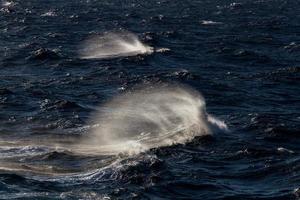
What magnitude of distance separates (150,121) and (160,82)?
1133 centimetres

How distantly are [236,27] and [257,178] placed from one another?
56.8 m

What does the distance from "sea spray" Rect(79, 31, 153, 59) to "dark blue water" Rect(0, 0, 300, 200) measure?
1.47 meters

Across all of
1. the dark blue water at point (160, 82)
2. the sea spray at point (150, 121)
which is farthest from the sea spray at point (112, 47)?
the sea spray at point (150, 121)

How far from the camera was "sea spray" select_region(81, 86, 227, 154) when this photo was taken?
39000mm

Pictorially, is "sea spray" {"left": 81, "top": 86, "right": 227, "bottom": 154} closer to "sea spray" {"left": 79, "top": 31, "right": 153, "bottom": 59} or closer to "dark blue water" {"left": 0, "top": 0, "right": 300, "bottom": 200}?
"dark blue water" {"left": 0, "top": 0, "right": 300, "bottom": 200}

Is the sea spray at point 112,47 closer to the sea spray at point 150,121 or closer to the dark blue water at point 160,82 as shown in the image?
the dark blue water at point 160,82

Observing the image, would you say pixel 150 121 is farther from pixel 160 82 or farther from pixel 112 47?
pixel 112 47

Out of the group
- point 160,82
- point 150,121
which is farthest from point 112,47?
point 150,121

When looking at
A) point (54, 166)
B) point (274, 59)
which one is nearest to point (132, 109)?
point (54, 166)

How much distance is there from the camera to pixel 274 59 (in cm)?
6450

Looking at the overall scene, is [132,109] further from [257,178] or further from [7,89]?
[257,178]

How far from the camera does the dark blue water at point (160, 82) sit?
31891mm

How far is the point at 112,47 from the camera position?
7362 centimetres

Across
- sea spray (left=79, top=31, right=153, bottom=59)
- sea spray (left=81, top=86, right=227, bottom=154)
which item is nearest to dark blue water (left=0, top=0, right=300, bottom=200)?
sea spray (left=81, top=86, right=227, bottom=154)
